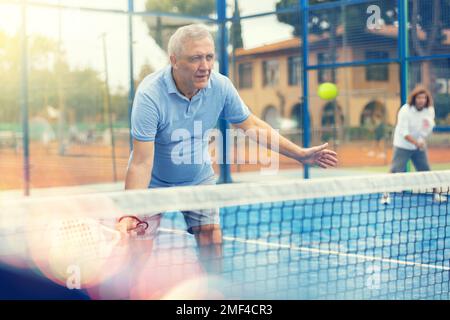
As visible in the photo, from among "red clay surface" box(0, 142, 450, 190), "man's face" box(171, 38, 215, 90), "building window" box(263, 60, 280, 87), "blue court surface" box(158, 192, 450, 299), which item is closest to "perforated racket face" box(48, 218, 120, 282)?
"blue court surface" box(158, 192, 450, 299)

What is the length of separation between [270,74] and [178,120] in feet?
102

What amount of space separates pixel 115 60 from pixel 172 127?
909 centimetres

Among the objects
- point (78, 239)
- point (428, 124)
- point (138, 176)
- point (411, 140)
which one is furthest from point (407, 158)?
point (138, 176)

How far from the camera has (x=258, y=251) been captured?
454cm

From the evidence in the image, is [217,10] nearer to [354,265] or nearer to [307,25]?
[307,25]

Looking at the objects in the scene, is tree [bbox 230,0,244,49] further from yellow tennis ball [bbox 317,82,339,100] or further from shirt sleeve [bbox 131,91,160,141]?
shirt sleeve [bbox 131,91,160,141]

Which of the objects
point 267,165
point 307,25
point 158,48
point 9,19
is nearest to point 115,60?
point 158,48

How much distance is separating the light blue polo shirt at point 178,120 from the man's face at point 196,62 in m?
0.13

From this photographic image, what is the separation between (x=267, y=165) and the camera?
15609mm

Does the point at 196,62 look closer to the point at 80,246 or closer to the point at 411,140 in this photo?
the point at 80,246

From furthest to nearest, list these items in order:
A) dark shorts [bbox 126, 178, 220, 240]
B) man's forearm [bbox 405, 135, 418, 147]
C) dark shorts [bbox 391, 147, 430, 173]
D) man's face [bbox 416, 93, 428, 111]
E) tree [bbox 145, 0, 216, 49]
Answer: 1. tree [bbox 145, 0, 216, 49]
2. dark shorts [bbox 391, 147, 430, 173]
3. man's forearm [bbox 405, 135, 418, 147]
4. man's face [bbox 416, 93, 428, 111]
5. dark shorts [bbox 126, 178, 220, 240]

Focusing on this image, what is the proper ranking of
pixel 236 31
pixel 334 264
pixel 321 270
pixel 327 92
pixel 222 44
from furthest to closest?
pixel 327 92
pixel 236 31
pixel 222 44
pixel 334 264
pixel 321 270

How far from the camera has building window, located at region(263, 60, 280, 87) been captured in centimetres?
3358

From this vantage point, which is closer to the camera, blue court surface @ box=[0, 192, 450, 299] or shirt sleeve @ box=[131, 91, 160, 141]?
shirt sleeve @ box=[131, 91, 160, 141]
